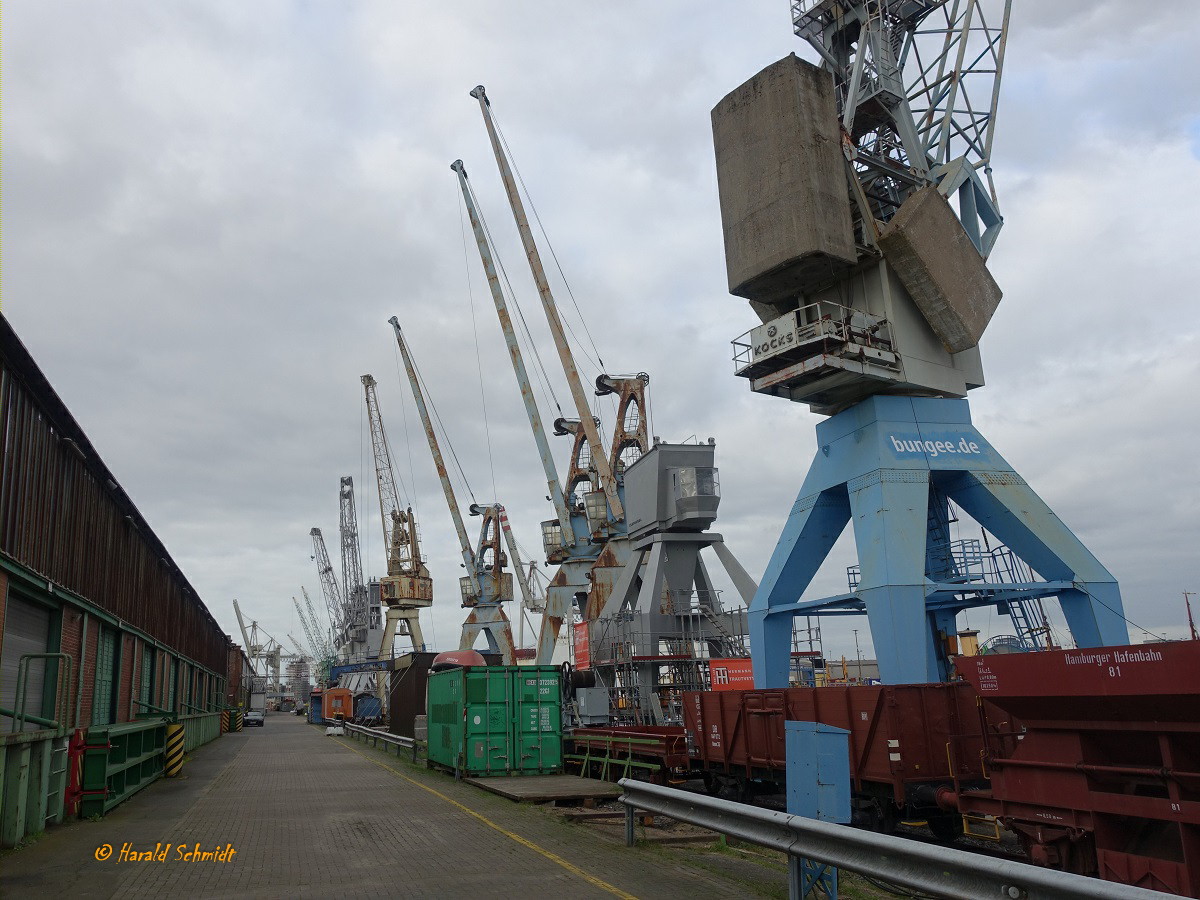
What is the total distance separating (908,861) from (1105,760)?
444 cm

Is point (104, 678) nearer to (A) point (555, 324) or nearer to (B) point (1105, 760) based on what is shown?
(B) point (1105, 760)

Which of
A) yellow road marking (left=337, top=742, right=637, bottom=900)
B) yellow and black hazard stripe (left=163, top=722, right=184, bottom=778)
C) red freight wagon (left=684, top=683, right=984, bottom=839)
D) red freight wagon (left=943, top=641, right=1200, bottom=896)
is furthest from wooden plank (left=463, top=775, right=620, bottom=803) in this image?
yellow and black hazard stripe (left=163, top=722, right=184, bottom=778)

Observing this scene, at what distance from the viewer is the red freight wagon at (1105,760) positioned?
8406 mm

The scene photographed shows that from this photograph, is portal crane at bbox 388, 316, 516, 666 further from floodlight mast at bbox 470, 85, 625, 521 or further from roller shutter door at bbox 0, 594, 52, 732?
roller shutter door at bbox 0, 594, 52, 732

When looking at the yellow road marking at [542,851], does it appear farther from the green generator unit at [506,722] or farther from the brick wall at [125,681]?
the brick wall at [125,681]

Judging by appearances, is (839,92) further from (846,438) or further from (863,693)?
(863,693)

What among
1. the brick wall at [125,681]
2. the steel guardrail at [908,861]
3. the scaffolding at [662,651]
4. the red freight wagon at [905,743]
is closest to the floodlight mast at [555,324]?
the scaffolding at [662,651]

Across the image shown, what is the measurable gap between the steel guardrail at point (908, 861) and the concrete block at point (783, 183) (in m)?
17.4

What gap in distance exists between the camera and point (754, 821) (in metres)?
8.22

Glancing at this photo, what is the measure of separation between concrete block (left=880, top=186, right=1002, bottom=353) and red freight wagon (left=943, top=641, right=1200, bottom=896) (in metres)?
15.7

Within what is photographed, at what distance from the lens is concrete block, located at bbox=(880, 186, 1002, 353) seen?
2381 cm

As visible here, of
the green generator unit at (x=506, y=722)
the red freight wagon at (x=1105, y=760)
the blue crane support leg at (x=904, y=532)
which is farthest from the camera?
the blue crane support leg at (x=904, y=532)

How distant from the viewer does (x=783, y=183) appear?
23.6m

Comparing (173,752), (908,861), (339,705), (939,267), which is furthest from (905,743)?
(339,705)
